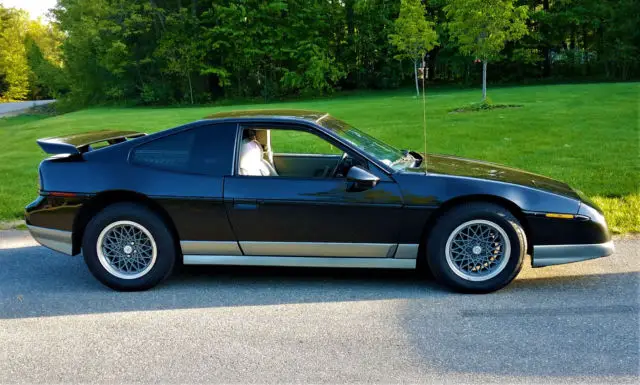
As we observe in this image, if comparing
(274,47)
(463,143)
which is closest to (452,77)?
(274,47)

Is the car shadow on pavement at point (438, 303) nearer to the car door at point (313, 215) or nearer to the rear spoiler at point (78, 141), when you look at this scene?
the car door at point (313, 215)

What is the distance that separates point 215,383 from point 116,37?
46.8 meters

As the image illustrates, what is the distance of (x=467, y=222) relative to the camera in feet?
14.8

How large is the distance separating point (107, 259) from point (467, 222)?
9.41 feet

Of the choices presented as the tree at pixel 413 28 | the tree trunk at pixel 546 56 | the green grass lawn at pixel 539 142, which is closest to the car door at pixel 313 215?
the green grass lawn at pixel 539 142

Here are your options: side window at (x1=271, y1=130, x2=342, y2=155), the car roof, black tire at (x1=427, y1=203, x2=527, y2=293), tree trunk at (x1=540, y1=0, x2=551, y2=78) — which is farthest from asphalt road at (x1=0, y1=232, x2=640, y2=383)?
tree trunk at (x1=540, y1=0, x2=551, y2=78)

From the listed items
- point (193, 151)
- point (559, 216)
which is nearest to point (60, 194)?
point (193, 151)

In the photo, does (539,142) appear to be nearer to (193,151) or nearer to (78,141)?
(193,151)

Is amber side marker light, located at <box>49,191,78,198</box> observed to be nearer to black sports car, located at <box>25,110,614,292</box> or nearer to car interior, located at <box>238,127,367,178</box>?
black sports car, located at <box>25,110,614,292</box>

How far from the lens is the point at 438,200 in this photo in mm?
4543

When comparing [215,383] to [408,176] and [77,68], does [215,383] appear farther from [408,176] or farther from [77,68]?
[77,68]

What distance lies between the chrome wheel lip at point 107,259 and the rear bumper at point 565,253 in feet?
9.80

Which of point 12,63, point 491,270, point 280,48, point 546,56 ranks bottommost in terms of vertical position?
point 491,270

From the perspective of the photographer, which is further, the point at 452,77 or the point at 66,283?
the point at 452,77
